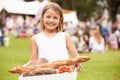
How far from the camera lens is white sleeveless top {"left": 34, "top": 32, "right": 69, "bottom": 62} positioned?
18.8 feet

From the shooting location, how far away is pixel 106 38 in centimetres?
2575

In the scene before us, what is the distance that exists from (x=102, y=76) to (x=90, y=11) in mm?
63083

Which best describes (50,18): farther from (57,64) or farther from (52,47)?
(57,64)

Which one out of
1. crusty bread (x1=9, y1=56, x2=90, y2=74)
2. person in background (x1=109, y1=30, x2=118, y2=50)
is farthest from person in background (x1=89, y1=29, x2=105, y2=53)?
crusty bread (x1=9, y1=56, x2=90, y2=74)

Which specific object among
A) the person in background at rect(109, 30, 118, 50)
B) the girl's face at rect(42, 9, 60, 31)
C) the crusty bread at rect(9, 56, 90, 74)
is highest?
the girl's face at rect(42, 9, 60, 31)

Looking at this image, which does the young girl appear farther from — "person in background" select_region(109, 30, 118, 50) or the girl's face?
"person in background" select_region(109, 30, 118, 50)

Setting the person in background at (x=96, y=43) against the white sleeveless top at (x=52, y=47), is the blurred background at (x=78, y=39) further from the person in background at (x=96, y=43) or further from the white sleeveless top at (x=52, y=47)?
the white sleeveless top at (x=52, y=47)

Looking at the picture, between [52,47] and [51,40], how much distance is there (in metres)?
0.09

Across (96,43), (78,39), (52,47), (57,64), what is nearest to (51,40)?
(52,47)

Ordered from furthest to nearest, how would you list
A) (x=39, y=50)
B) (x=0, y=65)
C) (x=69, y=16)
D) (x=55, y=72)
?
(x=69, y=16), (x=0, y=65), (x=39, y=50), (x=55, y=72)

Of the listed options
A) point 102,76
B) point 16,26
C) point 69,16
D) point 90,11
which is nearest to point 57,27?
point 102,76

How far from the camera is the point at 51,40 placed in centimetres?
576

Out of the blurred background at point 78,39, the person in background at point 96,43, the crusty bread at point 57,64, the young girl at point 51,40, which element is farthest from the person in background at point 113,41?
the crusty bread at point 57,64

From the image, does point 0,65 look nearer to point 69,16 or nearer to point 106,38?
point 106,38
